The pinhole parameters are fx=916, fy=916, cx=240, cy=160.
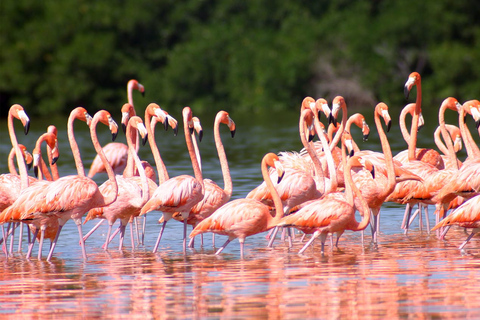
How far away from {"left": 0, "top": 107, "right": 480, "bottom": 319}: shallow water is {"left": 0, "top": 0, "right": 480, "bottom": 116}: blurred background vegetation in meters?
31.9

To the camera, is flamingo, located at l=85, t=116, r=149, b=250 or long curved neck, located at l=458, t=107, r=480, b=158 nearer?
flamingo, located at l=85, t=116, r=149, b=250

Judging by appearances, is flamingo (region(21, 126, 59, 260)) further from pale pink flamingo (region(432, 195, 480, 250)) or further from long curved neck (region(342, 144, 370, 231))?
pale pink flamingo (region(432, 195, 480, 250))

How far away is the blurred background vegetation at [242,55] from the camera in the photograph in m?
41.6

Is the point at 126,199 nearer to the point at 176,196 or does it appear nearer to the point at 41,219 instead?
the point at 176,196

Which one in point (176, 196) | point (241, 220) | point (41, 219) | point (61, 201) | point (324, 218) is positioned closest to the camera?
point (324, 218)

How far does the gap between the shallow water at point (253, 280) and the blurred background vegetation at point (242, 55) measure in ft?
105

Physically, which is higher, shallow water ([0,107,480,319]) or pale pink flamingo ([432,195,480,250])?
pale pink flamingo ([432,195,480,250])

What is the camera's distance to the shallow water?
6234mm

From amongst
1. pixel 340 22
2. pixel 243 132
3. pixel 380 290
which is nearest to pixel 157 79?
pixel 340 22

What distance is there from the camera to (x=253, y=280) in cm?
729

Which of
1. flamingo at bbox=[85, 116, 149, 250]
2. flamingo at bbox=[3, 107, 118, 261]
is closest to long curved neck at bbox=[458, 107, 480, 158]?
flamingo at bbox=[85, 116, 149, 250]

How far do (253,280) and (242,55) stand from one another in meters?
39.0

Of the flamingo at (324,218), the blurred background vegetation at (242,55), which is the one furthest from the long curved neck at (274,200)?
the blurred background vegetation at (242,55)

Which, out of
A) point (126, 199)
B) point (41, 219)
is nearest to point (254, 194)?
point (126, 199)
